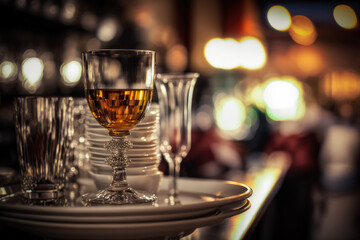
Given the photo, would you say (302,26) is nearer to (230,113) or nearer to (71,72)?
(230,113)

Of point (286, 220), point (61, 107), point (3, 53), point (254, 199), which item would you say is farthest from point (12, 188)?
point (3, 53)

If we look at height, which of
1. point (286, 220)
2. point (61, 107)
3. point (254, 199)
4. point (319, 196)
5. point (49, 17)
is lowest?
point (319, 196)

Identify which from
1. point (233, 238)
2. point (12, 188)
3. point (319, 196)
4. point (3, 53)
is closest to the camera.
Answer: point (233, 238)

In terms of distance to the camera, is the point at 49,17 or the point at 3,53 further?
the point at 49,17

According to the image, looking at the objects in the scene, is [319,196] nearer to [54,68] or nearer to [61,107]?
[54,68]

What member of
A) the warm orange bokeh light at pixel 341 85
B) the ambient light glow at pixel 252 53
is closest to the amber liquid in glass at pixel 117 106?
the ambient light glow at pixel 252 53

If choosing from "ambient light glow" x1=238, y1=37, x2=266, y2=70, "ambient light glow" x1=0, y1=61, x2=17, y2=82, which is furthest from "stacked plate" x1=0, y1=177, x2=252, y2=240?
"ambient light glow" x1=238, y1=37, x2=266, y2=70
